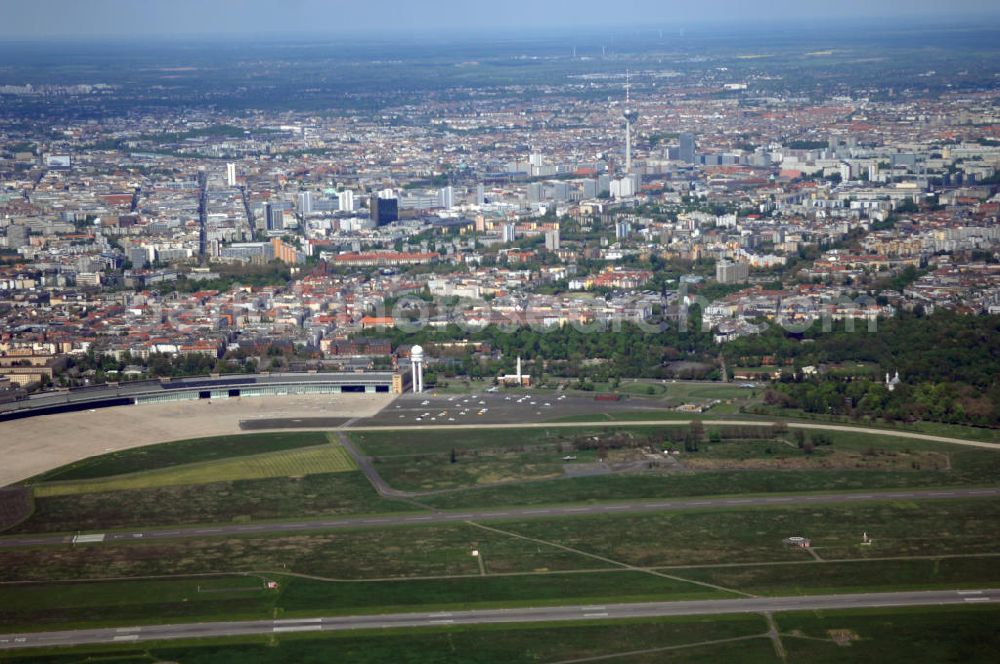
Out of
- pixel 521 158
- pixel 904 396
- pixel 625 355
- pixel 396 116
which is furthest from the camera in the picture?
pixel 396 116

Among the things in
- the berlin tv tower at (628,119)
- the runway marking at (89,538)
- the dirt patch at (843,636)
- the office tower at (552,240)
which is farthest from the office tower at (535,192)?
the dirt patch at (843,636)

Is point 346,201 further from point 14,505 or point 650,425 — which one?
point 14,505

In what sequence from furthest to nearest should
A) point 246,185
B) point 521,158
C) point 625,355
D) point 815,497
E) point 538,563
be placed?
point 521,158, point 246,185, point 625,355, point 815,497, point 538,563

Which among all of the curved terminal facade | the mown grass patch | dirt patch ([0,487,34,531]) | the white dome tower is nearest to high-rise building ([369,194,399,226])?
the curved terminal facade

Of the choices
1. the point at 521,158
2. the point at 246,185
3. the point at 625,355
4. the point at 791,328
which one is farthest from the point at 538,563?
the point at 521,158

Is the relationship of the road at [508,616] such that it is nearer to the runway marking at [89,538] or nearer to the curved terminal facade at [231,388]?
the runway marking at [89,538]

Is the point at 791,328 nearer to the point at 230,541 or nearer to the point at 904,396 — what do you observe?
the point at 904,396

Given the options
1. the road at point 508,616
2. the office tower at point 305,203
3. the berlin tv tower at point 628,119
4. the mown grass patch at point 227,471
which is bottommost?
the berlin tv tower at point 628,119
